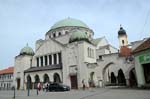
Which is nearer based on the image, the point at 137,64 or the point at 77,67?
the point at 137,64

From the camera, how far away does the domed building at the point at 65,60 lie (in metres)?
37.6

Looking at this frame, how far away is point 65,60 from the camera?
4056 centimetres

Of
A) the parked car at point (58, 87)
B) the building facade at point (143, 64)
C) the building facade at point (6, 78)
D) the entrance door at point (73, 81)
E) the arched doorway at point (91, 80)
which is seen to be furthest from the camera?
the building facade at point (6, 78)

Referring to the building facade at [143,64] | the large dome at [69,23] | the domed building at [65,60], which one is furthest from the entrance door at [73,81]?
the large dome at [69,23]

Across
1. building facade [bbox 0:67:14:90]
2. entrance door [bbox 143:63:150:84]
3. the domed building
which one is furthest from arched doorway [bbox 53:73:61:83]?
building facade [bbox 0:67:14:90]

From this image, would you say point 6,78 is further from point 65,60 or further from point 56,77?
point 65,60

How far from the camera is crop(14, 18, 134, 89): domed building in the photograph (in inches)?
1480

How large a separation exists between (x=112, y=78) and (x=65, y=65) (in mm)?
12723

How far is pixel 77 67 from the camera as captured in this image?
1515 inches

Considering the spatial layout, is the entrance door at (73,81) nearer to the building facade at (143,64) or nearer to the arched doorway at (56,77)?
the arched doorway at (56,77)

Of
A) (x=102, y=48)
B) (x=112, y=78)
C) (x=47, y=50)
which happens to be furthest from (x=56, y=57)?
(x=112, y=78)

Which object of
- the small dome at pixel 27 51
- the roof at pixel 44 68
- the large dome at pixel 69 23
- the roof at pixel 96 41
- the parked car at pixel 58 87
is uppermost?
the large dome at pixel 69 23

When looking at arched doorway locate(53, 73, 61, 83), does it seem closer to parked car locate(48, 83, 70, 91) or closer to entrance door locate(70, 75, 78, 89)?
entrance door locate(70, 75, 78, 89)

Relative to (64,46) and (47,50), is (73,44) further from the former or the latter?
(47,50)
